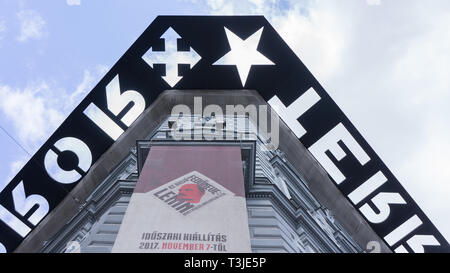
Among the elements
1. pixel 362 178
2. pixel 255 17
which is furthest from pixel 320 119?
pixel 255 17

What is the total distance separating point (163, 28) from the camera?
1029 inches

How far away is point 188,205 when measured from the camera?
11.1 metres

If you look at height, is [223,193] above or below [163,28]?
below

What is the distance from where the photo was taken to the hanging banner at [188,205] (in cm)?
933

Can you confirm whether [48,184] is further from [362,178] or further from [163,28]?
[362,178]

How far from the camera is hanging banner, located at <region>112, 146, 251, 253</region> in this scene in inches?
367

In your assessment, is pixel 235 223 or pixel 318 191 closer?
pixel 235 223
